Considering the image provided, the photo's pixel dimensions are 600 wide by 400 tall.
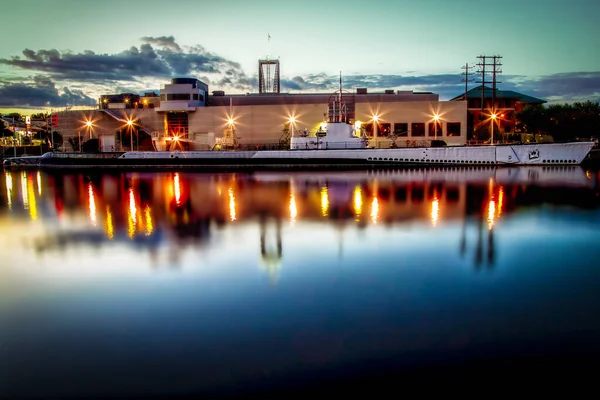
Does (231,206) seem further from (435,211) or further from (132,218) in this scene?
(435,211)

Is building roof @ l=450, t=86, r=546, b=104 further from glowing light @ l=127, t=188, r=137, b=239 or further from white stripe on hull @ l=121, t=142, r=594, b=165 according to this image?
glowing light @ l=127, t=188, r=137, b=239

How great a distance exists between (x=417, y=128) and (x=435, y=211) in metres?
50.9

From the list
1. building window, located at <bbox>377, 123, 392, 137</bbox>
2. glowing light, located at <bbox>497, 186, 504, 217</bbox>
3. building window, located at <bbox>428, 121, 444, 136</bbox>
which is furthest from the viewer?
building window, located at <bbox>377, 123, 392, 137</bbox>

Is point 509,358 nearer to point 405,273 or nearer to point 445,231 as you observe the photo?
point 405,273

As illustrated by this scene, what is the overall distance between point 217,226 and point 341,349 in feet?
37.5

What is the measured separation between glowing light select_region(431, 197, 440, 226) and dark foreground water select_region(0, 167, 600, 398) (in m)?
0.25

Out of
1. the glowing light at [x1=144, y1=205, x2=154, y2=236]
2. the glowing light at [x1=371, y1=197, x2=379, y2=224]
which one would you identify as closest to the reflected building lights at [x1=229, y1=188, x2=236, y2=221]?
the glowing light at [x1=144, y1=205, x2=154, y2=236]

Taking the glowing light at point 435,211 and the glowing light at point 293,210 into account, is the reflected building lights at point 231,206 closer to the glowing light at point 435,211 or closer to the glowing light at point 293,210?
the glowing light at point 293,210

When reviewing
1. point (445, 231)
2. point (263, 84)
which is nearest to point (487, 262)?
point (445, 231)

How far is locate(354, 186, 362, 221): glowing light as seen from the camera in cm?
2006

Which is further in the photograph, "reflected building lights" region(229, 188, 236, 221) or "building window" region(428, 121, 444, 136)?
"building window" region(428, 121, 444, 136)

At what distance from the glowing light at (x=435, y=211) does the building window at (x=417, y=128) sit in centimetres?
4612

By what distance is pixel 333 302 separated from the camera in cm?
855

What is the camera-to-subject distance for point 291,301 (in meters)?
8.62
